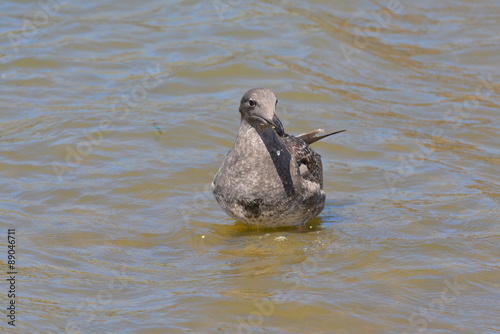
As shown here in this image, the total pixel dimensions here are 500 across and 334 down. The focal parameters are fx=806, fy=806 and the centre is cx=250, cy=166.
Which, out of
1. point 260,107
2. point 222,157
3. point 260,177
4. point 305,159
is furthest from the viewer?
point 222,157

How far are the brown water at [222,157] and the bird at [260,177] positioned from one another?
0.30 meters

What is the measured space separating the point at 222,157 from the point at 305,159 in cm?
204

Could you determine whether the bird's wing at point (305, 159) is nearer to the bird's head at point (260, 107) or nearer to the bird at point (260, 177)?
the bird at point (260, 177)

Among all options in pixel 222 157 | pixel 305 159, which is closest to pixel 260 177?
pixel 305 159

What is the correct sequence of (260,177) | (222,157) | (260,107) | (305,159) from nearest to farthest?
(260,107)
(260,177)
(305,159)
(222,157)

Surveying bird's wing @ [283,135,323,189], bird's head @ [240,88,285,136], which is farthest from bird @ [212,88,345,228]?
bird's wing @ [283,135,323,189]

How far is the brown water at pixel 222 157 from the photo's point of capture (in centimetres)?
606

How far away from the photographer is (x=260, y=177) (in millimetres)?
7238

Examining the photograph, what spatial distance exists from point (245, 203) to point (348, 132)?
11.8 feet

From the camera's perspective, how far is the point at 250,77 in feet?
39.5

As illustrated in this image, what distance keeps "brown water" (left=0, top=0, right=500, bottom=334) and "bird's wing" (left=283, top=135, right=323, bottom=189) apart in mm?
513

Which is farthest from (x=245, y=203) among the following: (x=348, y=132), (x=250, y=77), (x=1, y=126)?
(x=250, y=77)

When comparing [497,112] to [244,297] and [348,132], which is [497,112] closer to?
[348,132]

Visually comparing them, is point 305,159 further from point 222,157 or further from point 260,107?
point 222,157
